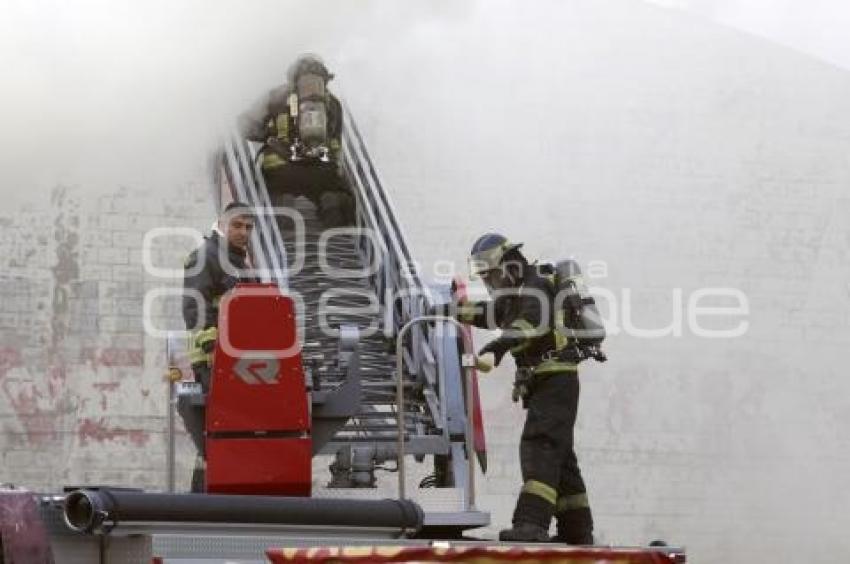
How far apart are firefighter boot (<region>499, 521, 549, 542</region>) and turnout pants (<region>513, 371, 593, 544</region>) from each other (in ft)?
0.08

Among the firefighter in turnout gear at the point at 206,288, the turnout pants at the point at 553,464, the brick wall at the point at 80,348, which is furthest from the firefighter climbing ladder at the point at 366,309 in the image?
the brick wall at the point at 80,348

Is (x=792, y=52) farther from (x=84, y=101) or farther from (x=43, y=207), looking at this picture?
(x=84, y=101)

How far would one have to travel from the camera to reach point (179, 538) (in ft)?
16.3

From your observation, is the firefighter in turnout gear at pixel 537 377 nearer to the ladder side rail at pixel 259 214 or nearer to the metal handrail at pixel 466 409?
the metal handrail at pixel 466 409

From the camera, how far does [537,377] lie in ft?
23.3

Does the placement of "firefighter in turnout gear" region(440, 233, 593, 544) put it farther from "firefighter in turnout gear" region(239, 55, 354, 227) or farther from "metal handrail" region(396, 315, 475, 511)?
"firefighter in turnout gear" region(239, 55, 354, 227)

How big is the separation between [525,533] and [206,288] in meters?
1.79

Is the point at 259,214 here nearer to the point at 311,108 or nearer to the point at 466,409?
the point at 311,108

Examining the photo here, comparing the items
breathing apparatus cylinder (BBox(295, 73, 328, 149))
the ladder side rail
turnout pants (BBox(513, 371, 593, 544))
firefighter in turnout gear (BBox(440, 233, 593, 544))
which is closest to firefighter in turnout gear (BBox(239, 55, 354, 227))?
breathing apparatus cylinder (BBox(295, 73, 328, 149))

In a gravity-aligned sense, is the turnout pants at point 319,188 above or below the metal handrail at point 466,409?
above

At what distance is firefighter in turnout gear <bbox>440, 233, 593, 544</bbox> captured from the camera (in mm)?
6883

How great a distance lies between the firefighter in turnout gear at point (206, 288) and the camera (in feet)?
22.0

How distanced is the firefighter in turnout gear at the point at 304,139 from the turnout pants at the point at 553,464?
2.65 metres

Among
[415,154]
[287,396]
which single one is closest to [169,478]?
[287,396]
